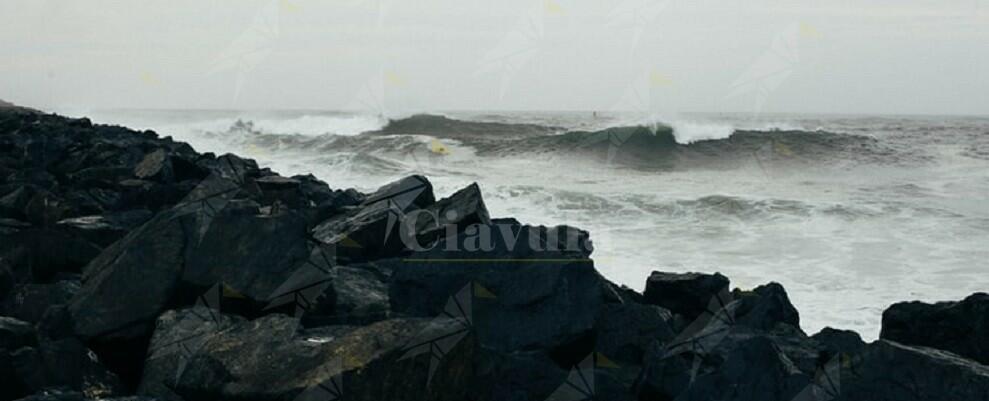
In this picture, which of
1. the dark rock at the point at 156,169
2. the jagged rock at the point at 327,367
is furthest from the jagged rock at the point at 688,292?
the dark rock at the point at 156,169

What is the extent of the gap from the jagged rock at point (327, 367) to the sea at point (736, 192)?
439 cm

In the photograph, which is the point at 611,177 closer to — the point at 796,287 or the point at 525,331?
the point at 796,287

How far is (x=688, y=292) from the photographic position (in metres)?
5.02

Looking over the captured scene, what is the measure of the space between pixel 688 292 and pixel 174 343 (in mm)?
2984

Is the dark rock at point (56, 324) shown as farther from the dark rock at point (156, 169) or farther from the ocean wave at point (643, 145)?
the ocean wave at point (643, 145)

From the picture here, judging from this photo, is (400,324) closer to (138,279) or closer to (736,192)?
(138,279)

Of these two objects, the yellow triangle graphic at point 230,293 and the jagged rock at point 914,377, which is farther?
the yellow triangle graphic at point 230,293

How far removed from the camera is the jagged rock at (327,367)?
2.67 m

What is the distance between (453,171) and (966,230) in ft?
42.1

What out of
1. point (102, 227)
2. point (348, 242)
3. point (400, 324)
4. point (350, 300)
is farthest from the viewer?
point (102, 227)

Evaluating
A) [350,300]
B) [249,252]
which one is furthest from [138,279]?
[350,300]

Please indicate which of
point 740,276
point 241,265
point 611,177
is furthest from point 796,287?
point 611,177

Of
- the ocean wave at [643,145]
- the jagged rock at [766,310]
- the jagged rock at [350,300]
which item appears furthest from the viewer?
the ocean wave at [643,145]

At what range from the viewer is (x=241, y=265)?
156 inches
